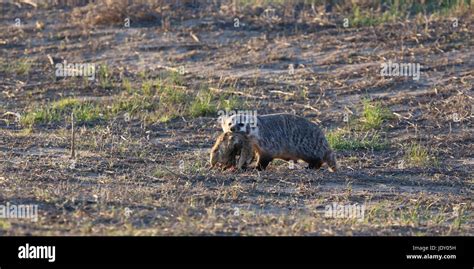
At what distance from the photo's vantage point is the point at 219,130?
45.4 feet

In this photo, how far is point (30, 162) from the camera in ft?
39.2

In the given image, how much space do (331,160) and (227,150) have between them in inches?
44.8

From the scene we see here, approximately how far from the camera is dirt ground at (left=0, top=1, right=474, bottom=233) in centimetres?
965

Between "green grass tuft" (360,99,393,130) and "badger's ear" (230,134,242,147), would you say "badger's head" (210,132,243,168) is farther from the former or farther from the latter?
"green grass tuft" (360,99,393,130)

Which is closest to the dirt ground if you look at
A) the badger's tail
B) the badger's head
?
the badger's tail

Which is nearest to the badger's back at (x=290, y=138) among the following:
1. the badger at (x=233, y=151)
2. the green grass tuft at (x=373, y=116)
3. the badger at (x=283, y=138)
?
the badger at (x=283, y=138)

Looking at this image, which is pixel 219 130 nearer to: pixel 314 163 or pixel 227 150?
pixel 314 163

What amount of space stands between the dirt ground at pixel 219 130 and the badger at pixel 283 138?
161 mm

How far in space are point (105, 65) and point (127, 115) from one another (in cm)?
254

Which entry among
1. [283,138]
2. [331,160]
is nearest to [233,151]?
[283,138]

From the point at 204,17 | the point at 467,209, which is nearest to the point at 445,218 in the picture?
the point at 467,209

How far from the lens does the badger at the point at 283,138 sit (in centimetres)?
1162
